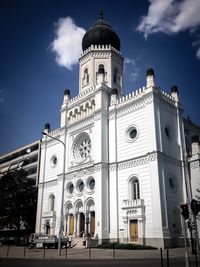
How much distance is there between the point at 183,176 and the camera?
36031 mm

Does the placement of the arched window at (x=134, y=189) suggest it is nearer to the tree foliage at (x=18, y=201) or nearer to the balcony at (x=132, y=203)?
the balcony at (x=132, y=203)

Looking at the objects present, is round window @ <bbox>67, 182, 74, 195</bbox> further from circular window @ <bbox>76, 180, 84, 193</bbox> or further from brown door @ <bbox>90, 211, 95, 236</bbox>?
brown door @ <bbox>90, 211, 95, 236</bbox>

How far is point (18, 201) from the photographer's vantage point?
150ft

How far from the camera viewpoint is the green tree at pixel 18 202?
4312cm

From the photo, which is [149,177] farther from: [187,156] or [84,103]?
[84,103]

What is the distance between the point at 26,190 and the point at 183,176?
25.8 meters

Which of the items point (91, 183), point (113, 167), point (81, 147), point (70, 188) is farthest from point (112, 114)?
point (70, 188)

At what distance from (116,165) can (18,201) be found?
18.6 metres

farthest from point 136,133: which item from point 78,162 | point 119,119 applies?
point 78,162

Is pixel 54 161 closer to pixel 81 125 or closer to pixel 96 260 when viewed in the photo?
pixel 81 125

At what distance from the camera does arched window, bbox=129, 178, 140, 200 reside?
34781 millimetres

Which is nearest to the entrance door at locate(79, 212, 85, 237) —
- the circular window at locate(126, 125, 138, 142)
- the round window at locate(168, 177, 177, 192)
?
the circular window at locate(126, 125, 138, 142)

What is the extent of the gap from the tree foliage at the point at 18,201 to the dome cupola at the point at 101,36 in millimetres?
25114

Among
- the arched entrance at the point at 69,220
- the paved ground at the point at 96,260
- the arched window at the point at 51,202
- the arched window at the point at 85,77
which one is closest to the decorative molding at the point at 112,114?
the arched window at the point at 85,77
